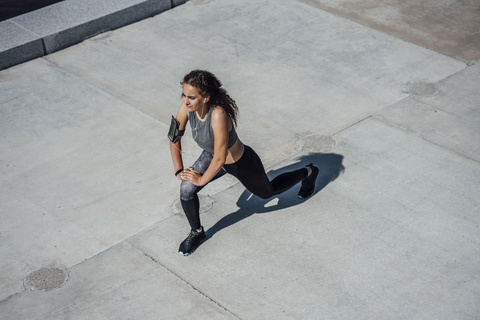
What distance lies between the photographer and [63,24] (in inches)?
339

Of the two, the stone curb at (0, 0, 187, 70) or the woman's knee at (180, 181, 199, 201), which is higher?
the woman's knee at (180, 181, 199, 201)

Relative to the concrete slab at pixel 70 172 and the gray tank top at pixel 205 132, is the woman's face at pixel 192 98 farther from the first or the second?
the concrete slab at pixel 70 172

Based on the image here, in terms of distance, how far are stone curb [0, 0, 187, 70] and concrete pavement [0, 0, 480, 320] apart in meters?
0.16

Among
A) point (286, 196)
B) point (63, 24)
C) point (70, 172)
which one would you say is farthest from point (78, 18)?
point (286, 196)

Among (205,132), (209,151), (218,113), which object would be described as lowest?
(209,151)

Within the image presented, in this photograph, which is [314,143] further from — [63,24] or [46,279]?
[63,24]

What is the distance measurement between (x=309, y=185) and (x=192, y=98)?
5.58ft

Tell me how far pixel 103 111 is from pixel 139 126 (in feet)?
1.80

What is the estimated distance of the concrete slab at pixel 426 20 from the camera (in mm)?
8734

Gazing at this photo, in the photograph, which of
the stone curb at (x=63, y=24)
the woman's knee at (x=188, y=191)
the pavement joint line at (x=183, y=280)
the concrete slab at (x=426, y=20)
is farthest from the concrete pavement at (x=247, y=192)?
the woman's knee at (x=188, y=191)

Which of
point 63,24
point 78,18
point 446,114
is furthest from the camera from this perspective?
point 78,18

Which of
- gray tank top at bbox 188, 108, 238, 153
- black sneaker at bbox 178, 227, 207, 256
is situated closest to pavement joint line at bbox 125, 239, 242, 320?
black sneaker at bbox 178, 227, 207, 256

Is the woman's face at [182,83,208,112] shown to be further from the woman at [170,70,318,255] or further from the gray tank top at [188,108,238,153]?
the gray tank top at [188,108,238,153]

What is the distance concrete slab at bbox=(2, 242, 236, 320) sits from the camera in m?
4.69
